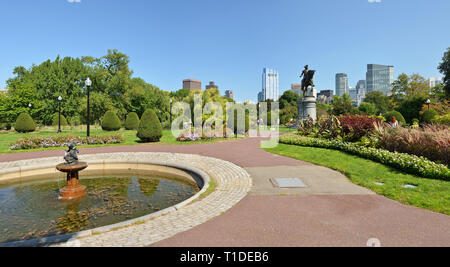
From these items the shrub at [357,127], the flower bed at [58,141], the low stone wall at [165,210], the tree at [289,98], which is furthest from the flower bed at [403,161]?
the tree at [289,98]

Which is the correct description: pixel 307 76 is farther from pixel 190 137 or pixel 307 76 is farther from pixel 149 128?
pixel 149 128

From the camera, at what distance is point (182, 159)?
11.5 metres

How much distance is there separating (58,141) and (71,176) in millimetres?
11773

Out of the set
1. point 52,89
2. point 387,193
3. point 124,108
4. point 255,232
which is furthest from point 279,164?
point 52,89

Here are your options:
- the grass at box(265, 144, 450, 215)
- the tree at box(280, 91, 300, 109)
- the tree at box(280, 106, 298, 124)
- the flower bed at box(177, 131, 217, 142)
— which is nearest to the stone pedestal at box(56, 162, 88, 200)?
the grass at box(265, 144, 450, 215)

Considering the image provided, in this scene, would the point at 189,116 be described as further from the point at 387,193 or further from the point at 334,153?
the point at 387,193

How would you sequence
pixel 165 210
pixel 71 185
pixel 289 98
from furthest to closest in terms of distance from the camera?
pixel 289 98
pixel 71 185
pixel 165 210

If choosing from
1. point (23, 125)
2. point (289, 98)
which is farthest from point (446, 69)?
point (23, 125)

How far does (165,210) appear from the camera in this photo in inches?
192

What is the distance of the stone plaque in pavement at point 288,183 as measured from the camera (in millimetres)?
6700

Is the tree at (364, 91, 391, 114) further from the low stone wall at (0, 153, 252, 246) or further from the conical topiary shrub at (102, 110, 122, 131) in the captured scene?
the low stone wall at (0, 153, 252, 246)

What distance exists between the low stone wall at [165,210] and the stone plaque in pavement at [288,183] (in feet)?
2.80

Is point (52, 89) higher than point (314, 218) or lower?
higher
